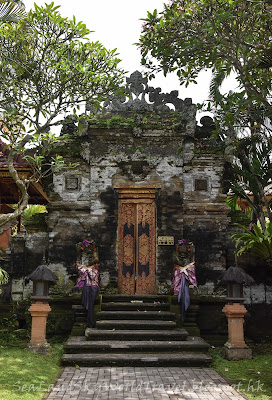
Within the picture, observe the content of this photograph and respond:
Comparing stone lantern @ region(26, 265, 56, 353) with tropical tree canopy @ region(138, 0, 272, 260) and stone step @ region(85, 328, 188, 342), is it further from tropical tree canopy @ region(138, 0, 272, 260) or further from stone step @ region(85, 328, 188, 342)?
tropical tree canopy @ region(138, 0, 272, 260)

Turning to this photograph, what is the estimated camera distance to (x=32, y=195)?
497 inches

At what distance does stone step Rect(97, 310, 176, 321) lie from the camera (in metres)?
9.28

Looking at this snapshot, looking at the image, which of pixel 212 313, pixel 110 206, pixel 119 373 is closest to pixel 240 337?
pixel 212 313

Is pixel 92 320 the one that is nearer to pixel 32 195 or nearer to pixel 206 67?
pixel 32 195

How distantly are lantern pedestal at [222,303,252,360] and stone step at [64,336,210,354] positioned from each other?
0.53 metres

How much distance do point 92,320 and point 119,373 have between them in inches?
86.5

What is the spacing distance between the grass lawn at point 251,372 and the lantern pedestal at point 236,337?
0.53 ft

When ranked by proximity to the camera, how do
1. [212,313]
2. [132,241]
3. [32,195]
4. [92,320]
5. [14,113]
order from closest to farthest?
[14,113] → [92,320] → [212,313] → [132,241] → [32,195]

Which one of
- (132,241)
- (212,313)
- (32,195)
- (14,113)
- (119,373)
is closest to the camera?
(119,373)

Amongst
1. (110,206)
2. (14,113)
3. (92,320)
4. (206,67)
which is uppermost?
(206,67)

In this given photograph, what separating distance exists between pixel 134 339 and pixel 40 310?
2.07 meters

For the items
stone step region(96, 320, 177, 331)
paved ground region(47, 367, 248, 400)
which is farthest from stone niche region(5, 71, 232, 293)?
paved ground region(47, 367, 248, 400)

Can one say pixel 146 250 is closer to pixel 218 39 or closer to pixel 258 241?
pixel 258 241

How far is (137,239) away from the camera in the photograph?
10727 mm
